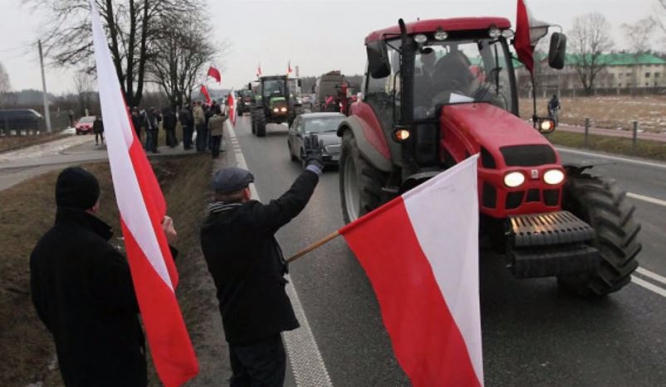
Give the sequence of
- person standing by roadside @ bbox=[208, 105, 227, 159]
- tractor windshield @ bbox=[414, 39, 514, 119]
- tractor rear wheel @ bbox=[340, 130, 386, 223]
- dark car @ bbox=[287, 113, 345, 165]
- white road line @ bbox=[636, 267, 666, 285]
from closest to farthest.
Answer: white road line @ bbox=[636, 267, 666, 285] < tractor windshield @ bbox=[414, 39, 514, 119] < tractor rear wheel @ bbox=[340, 130, 386, 223] < dark car @ bbox=[287, 113, 345, 165] < person standing by roadside @ bbox=[208, 105, 227, 159]

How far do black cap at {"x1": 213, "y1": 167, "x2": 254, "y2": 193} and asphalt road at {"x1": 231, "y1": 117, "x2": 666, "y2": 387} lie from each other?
1806 millimetres

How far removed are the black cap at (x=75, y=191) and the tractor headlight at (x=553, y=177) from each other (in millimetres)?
3661

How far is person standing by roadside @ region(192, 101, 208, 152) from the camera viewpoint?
70.0 feet

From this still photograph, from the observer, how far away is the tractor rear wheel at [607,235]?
16.6 ft

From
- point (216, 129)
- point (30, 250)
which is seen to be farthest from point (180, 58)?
point (30, 250)

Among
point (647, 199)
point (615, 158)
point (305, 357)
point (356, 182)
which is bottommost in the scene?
point (305, 357)

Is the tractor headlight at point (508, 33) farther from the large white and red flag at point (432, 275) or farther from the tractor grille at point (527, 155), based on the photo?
the large white and red flag at point (432, 275)

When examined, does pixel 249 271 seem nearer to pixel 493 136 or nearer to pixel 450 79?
pixel 493 136

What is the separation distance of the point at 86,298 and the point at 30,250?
6748mm

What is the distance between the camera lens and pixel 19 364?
5.57 metres

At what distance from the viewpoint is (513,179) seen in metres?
4.91

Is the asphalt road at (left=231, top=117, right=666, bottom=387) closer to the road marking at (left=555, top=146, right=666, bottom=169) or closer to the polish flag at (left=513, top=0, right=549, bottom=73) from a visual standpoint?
the polish flag at (left=513, top=0, right=549, bottom=73)

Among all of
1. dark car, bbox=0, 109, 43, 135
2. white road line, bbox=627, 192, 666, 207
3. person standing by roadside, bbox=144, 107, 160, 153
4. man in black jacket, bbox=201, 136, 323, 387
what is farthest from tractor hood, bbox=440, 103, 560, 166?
dark car, bbox=0, 109, 43, 135

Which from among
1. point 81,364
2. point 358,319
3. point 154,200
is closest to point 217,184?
point 154,200
